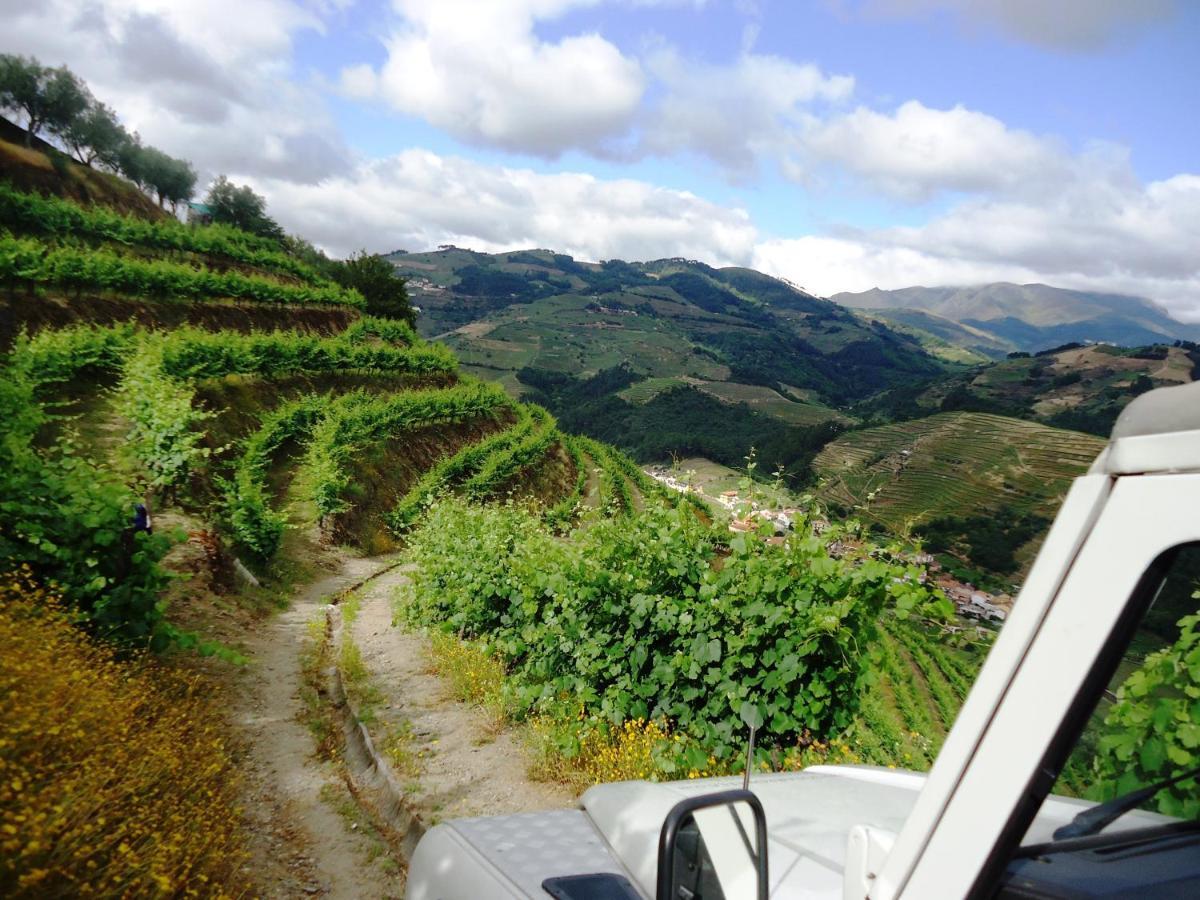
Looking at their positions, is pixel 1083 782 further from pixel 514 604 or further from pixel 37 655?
pixel 514 604

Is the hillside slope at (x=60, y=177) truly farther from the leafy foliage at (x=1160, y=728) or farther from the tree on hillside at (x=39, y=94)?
the leafy foliage at (x=1160, y=728)

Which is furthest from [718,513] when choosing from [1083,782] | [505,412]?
[505,412]

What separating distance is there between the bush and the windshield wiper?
3374 mm

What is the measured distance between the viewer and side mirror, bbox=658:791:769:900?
4.82 ft

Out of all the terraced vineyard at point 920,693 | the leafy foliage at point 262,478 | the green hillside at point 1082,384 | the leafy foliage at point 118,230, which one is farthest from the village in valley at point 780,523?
the leafy foliage at point 118,230

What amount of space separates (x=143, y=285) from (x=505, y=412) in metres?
17.9

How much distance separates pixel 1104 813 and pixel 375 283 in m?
→ 55.8

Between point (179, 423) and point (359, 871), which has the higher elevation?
point (179, 423)

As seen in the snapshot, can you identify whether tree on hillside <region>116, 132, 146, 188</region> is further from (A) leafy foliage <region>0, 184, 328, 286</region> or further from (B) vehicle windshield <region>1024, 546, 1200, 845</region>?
(B) vehicle windshield <region>1024, 546, 1200, 845</region>

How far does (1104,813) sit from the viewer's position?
1.18m

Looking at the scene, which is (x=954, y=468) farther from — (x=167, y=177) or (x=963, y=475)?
(x=167, y=177)

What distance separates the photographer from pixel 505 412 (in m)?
37.2

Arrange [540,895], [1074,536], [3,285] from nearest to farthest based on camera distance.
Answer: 1. [1074,536]
2. [540,895]
3. [3,285]

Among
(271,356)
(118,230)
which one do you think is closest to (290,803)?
(271,356)
